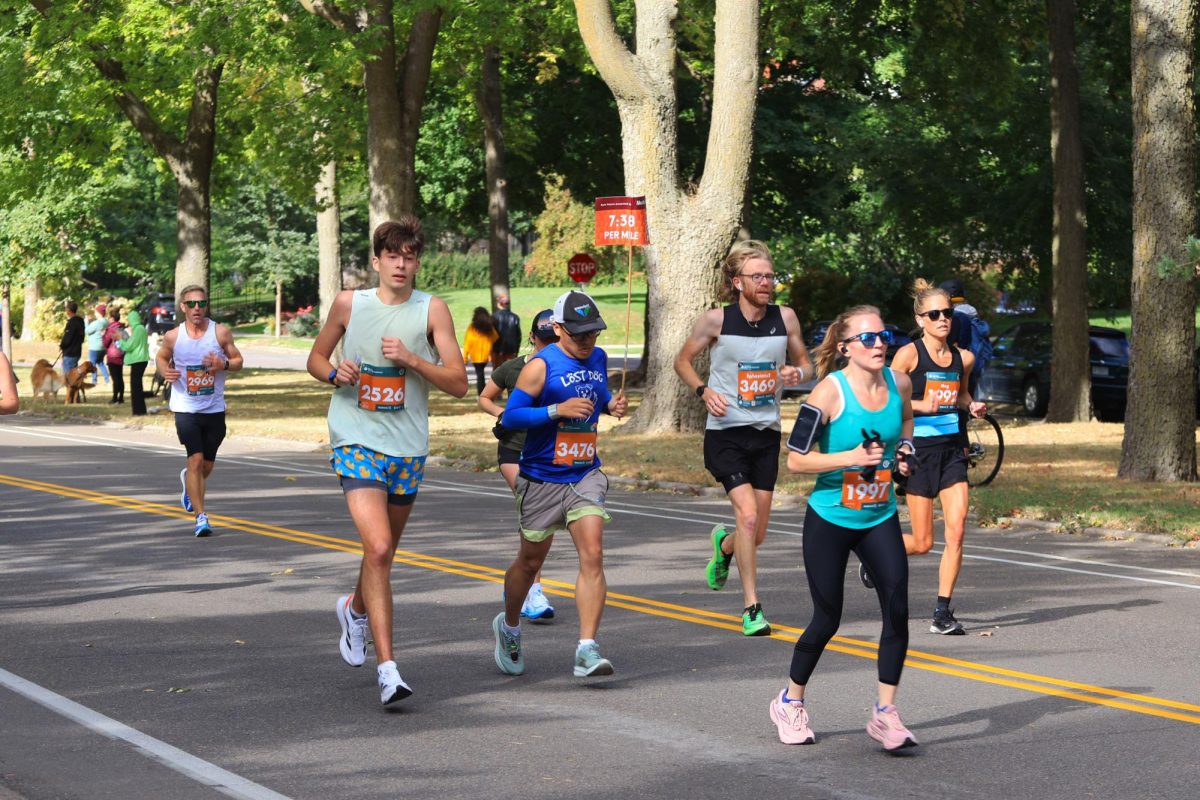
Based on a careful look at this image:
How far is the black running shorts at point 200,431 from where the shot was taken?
14000mm

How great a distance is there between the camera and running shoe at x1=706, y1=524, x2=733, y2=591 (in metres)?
10.4

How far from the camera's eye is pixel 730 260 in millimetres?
9852

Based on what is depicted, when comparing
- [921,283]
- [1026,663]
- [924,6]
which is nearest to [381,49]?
[924,6]

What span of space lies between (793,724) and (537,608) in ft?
10.7

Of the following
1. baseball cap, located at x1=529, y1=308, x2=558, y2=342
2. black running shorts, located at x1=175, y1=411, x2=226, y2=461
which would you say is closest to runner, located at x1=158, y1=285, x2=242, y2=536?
black running shorts, located at x1=175, y1=411, x2=226, y2=461

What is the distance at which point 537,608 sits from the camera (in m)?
10.0

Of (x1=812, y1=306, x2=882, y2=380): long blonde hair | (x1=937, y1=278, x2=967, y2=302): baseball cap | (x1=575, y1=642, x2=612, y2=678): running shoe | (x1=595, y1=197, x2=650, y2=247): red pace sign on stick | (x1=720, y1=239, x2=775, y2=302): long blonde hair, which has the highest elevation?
(x1=595, y1=197, x2=650, y2=247): red pace sign on stick

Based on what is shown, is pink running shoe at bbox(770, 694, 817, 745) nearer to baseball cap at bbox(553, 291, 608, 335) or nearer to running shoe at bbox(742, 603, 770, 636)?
baseball cap at bbox(553, 291, 608, 335)

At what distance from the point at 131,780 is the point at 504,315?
25.5 metres

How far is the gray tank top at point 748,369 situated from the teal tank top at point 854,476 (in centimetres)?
277

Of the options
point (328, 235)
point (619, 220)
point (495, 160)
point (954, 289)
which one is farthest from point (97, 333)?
point (954, 289)

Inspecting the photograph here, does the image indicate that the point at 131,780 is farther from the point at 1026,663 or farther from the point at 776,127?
the point at 776,127

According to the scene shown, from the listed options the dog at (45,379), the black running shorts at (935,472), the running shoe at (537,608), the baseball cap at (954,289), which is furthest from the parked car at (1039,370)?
the running shoe at (537,608)

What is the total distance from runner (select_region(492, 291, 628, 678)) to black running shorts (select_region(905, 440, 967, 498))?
95.4 inches
